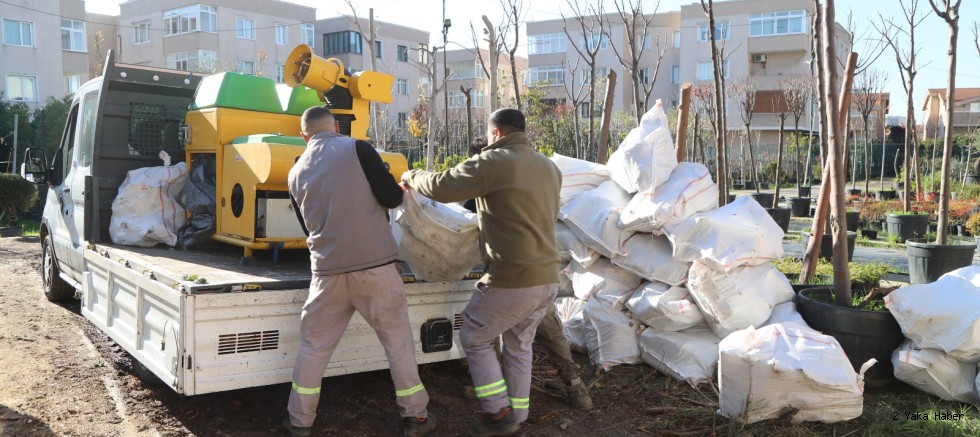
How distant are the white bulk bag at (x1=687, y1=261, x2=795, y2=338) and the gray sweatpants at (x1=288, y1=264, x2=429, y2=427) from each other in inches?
79.6

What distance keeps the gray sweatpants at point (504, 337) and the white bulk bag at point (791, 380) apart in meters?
1.12

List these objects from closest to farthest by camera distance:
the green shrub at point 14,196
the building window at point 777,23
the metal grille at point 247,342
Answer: the metal grille at point 247,342
the green shrub at point 14,196
the building window at point 777,23

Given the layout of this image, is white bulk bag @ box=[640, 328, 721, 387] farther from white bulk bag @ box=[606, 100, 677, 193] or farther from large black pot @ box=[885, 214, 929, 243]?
large black pot @ box=[885, 214, 929, 243]

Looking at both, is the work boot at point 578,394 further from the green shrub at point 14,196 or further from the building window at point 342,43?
the building window at point 342,43

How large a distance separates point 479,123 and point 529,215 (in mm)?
25650

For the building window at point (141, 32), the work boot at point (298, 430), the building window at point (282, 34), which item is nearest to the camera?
the work boot at point (298, 430)

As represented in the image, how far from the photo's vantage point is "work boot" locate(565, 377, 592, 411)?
4.64 m

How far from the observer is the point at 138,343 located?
4.48 metres

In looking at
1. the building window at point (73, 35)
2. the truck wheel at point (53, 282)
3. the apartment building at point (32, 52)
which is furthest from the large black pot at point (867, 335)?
the building window at point (73, 35)

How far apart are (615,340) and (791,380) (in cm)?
151

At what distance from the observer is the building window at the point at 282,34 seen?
140ft

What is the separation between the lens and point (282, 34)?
43031mm

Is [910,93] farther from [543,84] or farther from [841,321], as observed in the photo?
[543,84]

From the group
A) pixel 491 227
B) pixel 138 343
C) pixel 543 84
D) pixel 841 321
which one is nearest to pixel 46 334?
pixel 138 343
